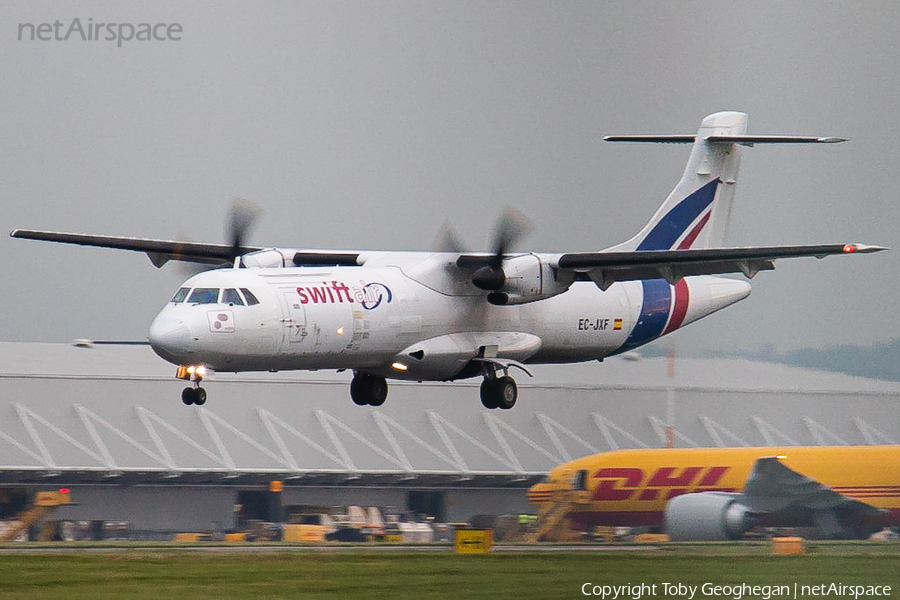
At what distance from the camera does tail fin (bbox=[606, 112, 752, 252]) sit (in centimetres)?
2461

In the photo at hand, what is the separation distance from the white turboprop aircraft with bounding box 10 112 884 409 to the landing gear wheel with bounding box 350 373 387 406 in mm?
25

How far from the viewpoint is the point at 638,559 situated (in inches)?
382

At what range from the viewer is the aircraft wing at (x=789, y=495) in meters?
20.9

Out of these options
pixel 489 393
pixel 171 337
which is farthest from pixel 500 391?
pixel 171 337

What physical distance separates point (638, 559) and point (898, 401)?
744 centimetres

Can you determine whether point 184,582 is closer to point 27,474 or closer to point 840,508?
point 840,508

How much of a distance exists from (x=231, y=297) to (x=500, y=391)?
5.80m

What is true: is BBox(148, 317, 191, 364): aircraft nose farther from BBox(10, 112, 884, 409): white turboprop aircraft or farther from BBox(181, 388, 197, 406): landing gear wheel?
BBox(181, 388, 197, 406): landing gear wheel

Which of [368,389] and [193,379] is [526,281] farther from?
[193,379]

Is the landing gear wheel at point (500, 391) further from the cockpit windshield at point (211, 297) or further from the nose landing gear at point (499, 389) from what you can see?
the cockpit windshield at point (211, 297)

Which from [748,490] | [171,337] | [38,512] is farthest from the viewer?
[38,512]

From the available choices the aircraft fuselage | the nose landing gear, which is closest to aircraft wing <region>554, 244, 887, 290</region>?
the aircraft fuselage

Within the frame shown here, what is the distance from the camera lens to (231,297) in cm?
1827

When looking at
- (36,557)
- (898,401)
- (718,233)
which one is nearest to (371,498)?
(718,233)
